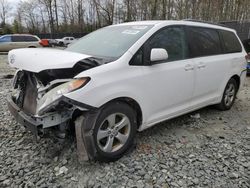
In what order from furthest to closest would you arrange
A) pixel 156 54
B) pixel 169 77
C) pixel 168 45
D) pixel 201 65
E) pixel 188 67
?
pixel 201 65
pixel 188 67
pixel 168 45
pixel 169 77
pixel 156 54

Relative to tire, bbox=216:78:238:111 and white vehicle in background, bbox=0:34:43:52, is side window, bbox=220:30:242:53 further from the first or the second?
white vehicle in background, bbox=0:34:43:52

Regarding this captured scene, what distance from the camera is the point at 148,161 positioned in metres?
2.98

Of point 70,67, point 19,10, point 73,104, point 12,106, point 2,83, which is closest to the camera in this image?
point 73,104

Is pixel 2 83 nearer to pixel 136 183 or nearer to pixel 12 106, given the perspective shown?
pixel 12 106

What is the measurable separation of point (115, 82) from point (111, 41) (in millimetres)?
958

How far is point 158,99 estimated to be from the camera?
3297mm

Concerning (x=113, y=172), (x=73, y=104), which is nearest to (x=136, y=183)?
(x=113, y=172)

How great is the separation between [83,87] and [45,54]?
0.82 meters

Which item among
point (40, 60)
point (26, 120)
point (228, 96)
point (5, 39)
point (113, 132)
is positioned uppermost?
point (40, 60)

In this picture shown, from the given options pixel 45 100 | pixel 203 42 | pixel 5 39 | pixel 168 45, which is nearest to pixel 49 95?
pixel 45 100

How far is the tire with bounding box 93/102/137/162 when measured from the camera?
2.74 metres

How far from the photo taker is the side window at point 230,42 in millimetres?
4660

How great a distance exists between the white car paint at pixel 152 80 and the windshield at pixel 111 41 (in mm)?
128

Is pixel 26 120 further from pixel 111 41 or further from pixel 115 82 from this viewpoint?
pixel 111 41
